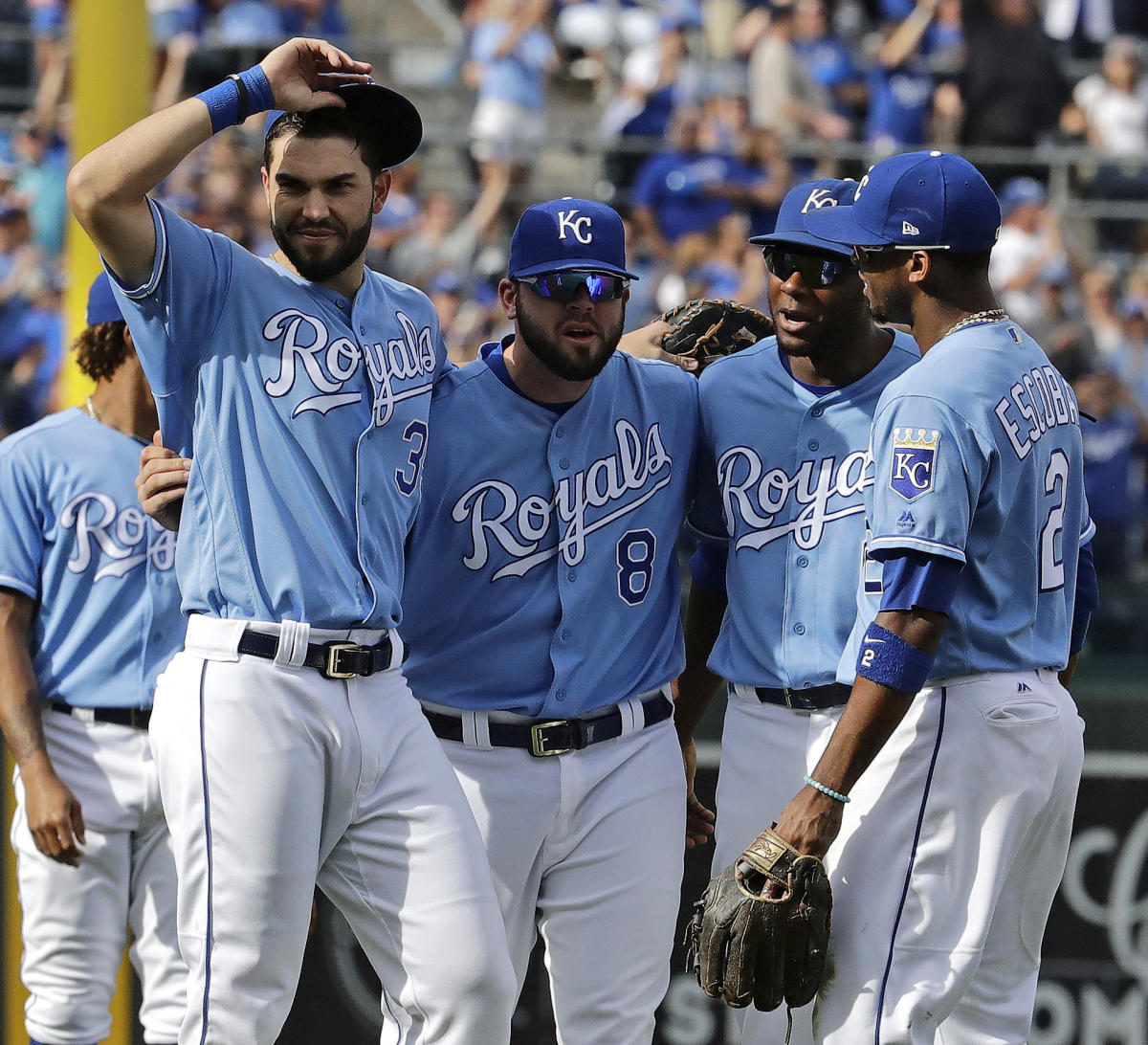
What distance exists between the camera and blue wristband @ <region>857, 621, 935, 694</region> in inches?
130

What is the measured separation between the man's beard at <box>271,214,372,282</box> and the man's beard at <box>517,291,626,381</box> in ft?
1.69

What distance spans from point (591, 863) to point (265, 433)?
1267 millimetres

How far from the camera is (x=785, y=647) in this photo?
3.94 m

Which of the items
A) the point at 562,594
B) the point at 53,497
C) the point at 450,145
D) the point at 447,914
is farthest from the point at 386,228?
the point at 447,914

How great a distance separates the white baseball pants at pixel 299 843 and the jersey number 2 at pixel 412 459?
37 centimetres

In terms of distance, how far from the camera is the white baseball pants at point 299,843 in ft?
11.3

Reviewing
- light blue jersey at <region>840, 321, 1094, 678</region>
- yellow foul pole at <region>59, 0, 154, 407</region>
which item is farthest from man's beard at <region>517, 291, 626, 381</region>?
yellow foul pole at <region>59, 0, 154, 407</region>

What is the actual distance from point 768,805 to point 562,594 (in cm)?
68

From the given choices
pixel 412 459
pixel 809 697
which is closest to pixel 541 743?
pixel 809 697

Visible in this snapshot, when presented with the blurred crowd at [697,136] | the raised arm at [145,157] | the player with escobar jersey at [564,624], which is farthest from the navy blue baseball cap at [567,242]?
the blurred crowd at [697,136]

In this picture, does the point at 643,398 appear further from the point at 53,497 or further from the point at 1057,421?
the point at 53,497

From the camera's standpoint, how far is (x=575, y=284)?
3.95m

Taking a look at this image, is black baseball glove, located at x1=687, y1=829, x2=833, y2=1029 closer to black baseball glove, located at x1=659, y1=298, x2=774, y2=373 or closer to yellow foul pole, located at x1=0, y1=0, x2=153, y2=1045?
black baseball glove, located at x1=659, y1=298, x2=774, y2=373

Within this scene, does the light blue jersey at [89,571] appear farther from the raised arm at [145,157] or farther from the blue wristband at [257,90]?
the blue wristband at [257,90]
